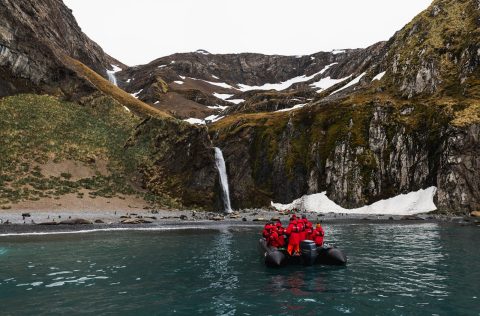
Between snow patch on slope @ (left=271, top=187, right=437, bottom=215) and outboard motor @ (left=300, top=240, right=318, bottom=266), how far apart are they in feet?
192

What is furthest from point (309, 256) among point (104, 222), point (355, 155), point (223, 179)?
point (223, 179)

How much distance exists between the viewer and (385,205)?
85125 mm

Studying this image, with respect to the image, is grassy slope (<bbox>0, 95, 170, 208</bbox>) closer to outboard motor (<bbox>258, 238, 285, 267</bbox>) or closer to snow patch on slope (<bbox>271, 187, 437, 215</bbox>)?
snow patch on slope (<bbox>271, 187, 437, 215</bbox>)

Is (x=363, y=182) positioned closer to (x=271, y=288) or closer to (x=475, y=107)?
(x=475, y=107)

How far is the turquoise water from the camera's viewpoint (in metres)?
17.9

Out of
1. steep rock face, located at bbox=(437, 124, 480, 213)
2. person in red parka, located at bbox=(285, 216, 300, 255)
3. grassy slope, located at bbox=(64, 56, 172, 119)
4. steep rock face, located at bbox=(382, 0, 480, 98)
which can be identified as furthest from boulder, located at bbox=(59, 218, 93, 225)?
steep rock face, located at bbox=(382, 0, 480, 98)

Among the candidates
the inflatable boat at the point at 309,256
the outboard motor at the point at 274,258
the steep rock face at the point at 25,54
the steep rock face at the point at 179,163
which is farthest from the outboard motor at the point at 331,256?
the steep rock face at the point at 25,54

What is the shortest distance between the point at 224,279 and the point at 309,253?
→ 7489 mm

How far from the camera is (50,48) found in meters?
117

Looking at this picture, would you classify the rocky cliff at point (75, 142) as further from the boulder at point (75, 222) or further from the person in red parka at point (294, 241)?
the person in red parka at point (294, 241)

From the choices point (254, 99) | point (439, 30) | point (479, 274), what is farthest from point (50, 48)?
point (479, 274)

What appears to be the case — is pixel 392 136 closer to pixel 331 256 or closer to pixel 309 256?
pixel 331 256

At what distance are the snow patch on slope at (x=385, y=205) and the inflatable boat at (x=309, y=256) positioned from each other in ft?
190

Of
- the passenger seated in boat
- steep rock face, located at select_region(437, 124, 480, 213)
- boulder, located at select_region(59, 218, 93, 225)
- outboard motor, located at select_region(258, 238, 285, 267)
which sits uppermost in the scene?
steep rock face, located at select_region(437, 124, 480, 213)
